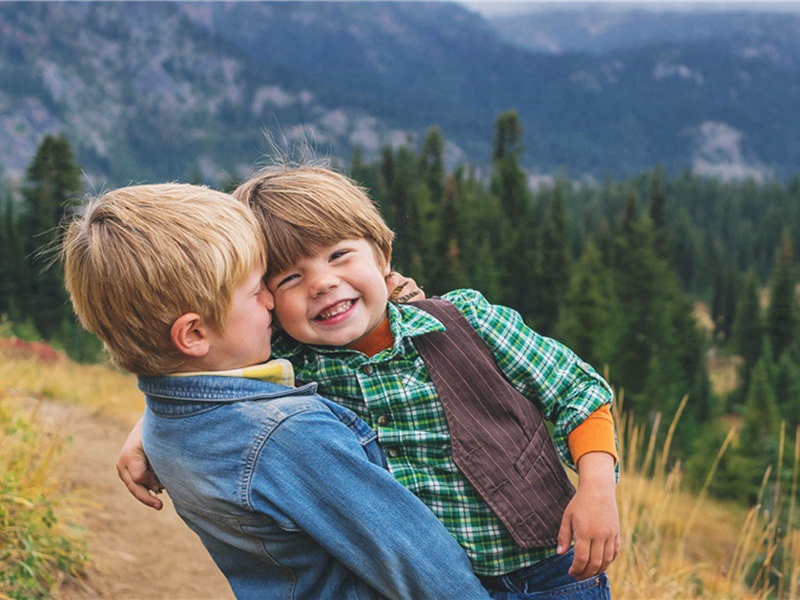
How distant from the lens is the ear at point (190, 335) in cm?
169

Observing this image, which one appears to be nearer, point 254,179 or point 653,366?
point 254,179

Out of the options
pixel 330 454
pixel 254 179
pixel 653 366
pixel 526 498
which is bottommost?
pixel 653 366

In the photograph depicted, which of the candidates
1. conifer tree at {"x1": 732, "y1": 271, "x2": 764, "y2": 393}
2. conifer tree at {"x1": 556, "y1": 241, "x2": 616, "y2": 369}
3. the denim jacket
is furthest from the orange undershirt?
conifer tree at {"x1": 732, "y1": 271, "x2": 764, "y2": 393}

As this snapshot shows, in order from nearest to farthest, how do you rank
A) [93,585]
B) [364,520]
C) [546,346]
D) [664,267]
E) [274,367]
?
[364,520] → [274,367] → [546,346] → [93,585] → [664,267]

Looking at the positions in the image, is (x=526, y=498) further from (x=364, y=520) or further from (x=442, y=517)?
(x=364, y=520)

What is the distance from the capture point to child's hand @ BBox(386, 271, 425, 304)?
7.13ft

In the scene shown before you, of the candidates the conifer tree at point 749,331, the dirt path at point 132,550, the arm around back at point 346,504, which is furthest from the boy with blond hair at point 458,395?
the conifer tree at point 749,331

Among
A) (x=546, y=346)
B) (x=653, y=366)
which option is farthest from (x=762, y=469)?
(x=546, y=346)

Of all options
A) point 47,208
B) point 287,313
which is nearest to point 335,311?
point 287,313

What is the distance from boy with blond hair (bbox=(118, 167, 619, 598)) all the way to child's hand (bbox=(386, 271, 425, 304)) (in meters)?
0.14

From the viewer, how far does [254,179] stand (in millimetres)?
2059

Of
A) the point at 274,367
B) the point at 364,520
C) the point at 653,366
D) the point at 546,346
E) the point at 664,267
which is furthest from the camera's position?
the point at 664,267

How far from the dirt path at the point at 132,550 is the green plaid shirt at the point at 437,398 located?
260 cm

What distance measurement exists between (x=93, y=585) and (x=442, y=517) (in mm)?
2837
